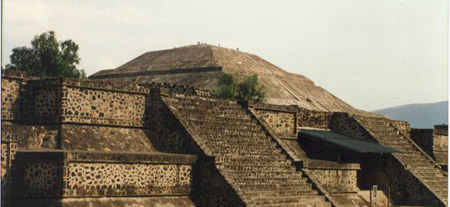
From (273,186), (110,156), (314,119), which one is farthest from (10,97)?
(314,119)

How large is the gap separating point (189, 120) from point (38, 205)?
6594 mm

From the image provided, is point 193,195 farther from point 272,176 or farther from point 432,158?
point 432,158

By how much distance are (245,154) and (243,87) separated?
2467 centimetres

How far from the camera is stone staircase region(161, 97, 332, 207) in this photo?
22812 millimetres

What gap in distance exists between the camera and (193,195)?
22625 millimetres

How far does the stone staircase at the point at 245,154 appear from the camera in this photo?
2281 cm

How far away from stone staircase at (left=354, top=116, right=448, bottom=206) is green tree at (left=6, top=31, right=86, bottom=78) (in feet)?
58.1

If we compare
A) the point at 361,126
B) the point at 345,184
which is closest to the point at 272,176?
the point at 345,184

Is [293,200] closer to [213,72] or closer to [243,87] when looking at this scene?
[243,87]

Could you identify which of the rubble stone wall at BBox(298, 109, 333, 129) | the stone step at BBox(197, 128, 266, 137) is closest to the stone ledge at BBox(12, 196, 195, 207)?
the stone step at BBox(197, 128, 266, 137)

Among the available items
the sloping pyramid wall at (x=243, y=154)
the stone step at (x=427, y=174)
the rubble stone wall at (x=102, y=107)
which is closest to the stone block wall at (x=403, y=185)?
the stone step at (x=427, y=174)

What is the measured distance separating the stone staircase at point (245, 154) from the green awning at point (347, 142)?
14.7 ft

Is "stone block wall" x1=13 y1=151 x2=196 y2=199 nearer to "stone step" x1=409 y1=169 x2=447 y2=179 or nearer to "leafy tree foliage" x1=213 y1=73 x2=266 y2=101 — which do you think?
"stone step" x1=409 y1=169 x2=447 y2=179

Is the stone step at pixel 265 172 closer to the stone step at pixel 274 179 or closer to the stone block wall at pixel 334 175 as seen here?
the stone step at pixel 274 179
